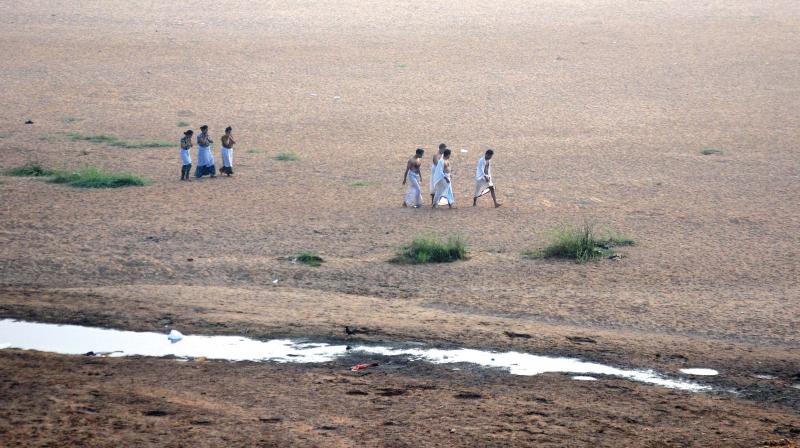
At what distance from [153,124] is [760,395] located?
22653 mm

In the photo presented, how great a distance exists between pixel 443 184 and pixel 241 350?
29.5ft

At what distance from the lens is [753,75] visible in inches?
1508

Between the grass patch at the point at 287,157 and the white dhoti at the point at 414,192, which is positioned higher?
the grass patch at the point at 287,157

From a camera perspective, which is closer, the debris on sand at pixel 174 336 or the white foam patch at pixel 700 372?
the white foam patch at pixel 700 372

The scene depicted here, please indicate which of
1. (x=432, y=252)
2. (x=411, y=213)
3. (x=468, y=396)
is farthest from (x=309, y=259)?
(x=468, y=396)

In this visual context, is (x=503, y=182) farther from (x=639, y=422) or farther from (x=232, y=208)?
(x=639, y=422)

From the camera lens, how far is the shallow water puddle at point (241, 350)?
35.9 ft

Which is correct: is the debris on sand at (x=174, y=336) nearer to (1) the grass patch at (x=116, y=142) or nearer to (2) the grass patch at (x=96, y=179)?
(2) the grass patch at (x=96, y=179)

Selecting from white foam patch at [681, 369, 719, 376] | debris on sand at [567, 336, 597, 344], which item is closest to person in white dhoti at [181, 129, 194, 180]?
debris on sand at [567, 336, 597, 344]

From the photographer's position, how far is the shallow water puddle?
1095 cm

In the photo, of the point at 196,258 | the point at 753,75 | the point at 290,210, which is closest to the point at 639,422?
the point at 196,258

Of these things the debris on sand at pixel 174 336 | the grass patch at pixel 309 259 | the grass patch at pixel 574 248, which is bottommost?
the debris on sand at pixel 174 336

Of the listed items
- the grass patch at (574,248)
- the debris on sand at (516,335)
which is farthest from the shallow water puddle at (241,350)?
the grass patch at (574,248)

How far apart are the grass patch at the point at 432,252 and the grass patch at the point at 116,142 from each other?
12.4 m
